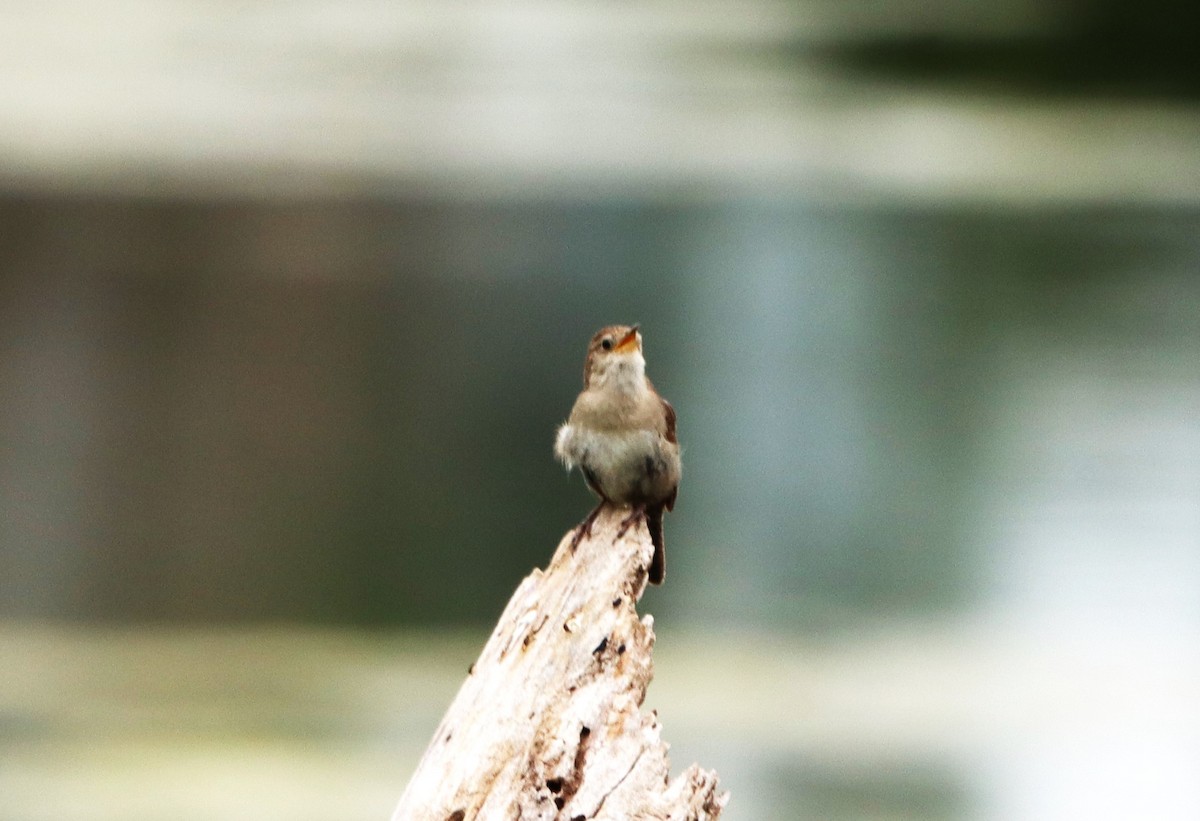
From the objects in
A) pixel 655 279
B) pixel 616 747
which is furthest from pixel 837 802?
pixel 616 747

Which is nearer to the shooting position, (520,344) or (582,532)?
(582,532)

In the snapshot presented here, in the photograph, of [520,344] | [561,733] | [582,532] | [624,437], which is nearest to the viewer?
[561,733]

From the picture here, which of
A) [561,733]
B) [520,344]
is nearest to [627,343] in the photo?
[561,733]

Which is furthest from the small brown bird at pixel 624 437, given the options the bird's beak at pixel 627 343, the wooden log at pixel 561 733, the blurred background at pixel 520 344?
the blurred background at pixel 520 344

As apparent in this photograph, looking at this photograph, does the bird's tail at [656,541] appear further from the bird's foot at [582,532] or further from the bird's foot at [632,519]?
the bird's foot at [582,532]

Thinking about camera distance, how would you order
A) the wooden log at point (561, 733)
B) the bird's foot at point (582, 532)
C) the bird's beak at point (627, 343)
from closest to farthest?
the wooden log at point (561, 733) < the bird's foot at point (582, 532) < the bird's beak at point (627, 343)

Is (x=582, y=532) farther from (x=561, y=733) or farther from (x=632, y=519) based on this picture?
(x=561, y=733)

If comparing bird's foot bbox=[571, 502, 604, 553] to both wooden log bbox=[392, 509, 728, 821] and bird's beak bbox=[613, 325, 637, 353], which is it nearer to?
wooden log bbox=[392, 509, 728, 821]

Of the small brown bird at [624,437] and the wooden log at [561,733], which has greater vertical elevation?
the small brown bird at [624,437]
